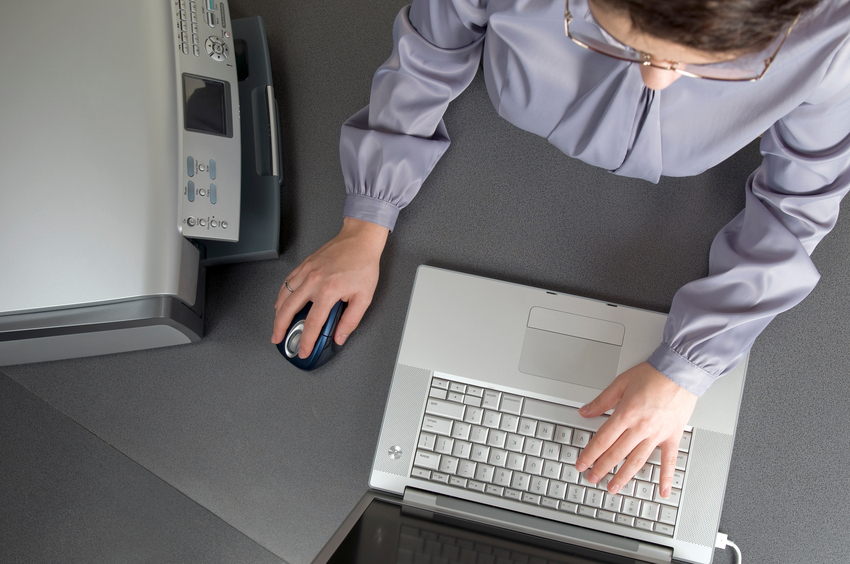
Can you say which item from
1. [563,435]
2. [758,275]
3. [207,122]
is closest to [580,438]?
[563,435]

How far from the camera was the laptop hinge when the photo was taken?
0.65m

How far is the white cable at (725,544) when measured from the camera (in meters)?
0.68

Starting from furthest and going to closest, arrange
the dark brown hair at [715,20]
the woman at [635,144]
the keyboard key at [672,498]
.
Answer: the keyboard key at [672,498] < the woman at [635,144] < the dark brown hair at [715,20]

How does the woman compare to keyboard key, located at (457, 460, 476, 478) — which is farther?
keyboard key, located at (457, 460, 476, 478)

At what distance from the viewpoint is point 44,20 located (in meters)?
0.64

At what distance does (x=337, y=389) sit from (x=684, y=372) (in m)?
0.45

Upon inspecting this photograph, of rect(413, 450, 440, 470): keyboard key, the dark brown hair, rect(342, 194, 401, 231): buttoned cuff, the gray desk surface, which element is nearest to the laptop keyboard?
rect(413, 450, 440, 470): keyboard key

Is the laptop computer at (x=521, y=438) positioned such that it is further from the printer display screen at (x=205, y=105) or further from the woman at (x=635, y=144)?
the printer display screen at (x=205, y=105)

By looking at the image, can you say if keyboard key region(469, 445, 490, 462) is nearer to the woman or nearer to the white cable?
the woman

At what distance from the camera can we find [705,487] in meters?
0.66

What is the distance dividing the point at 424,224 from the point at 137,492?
1.87 ft

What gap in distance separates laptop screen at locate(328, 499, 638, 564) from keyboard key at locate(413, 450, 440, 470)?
0.19ft

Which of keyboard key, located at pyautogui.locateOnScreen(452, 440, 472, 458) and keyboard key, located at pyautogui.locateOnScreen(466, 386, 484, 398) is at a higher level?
keyboard key, located at pyautogui.locateOnScreen(466, 386, 484, 398)

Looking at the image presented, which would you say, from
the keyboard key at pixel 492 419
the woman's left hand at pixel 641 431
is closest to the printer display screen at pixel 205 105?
the keyboard key at pixel 492 419
